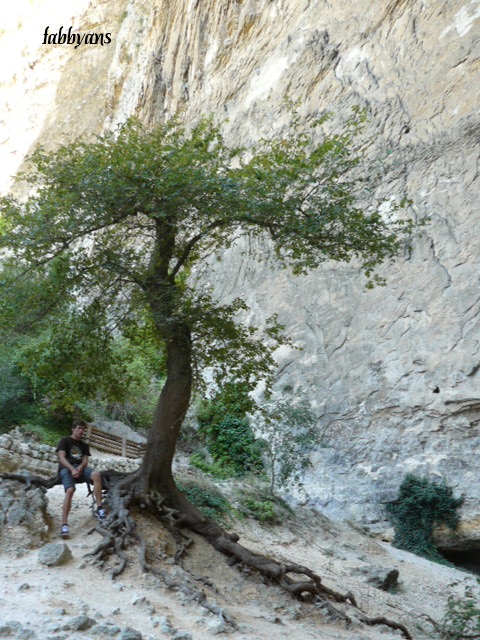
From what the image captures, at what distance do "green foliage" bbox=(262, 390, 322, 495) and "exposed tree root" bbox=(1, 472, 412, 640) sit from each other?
23.0 feet

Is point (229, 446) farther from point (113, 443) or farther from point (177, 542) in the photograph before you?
point (177, 542)

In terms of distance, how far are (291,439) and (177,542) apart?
8.36m

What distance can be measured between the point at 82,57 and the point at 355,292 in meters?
32.1

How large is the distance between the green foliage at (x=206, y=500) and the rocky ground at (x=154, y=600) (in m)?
3.02

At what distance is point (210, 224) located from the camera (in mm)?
9180

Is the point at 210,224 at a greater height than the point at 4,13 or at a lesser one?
lesser

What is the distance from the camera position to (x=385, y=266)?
18266 millimetres

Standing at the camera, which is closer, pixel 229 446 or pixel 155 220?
pixel 155 220

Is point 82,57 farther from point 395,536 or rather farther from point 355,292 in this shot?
point 395,536

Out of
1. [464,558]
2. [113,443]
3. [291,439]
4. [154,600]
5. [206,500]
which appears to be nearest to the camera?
[154,600]

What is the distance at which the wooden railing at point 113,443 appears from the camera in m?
18.5

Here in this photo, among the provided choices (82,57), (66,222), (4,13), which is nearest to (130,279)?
(66,222)

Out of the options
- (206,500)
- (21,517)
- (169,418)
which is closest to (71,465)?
(21,517)

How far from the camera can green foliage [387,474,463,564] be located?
15227 mm
